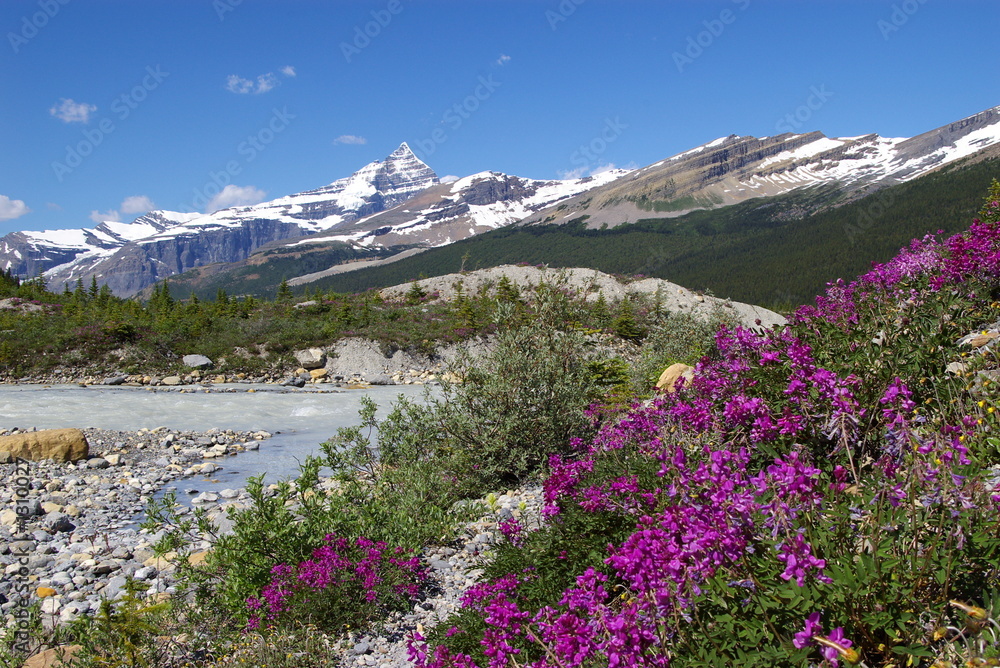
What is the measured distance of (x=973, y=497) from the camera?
212 cm

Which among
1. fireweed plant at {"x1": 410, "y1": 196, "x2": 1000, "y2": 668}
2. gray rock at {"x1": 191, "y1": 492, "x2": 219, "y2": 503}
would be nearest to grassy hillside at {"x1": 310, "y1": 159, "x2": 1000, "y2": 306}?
gray rock at {"x1": 191, "y1": 492, "x2": 219, "y2": 503}

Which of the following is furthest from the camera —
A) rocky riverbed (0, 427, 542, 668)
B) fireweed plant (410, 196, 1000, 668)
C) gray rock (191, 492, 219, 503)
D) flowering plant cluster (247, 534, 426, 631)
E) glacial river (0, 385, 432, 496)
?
glacial river (0, 385, 432, 496)

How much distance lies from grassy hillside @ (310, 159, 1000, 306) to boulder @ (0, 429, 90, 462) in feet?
147

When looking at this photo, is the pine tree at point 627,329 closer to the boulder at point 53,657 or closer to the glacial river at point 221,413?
the glacial river at point 221,413

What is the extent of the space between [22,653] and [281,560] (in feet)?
6.91

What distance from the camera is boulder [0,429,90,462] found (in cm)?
1184

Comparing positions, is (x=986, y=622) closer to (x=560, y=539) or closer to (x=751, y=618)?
(x=751, y=618)

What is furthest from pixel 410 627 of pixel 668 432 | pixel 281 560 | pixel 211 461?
pixel 211 461

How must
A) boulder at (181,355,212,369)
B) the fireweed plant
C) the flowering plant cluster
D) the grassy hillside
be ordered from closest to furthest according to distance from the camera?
the fireweed plant → the flowering plant cluster → boulder at (181,355,212,369) → the grassy hillside

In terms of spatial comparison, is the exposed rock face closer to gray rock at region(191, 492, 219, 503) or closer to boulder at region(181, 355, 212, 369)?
boulder at region(181, 355, 212, 369)

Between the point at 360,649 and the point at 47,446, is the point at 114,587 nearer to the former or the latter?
the point at 360,649

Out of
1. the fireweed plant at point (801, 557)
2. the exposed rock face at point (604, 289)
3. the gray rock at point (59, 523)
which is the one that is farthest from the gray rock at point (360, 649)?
the exposed rock face at point (604, 289)

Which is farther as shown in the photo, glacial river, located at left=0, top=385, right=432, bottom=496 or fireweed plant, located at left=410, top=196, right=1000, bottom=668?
glacial river, located at left=0, top=385, right=432, bottom=496

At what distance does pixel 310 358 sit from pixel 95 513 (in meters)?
19.8
